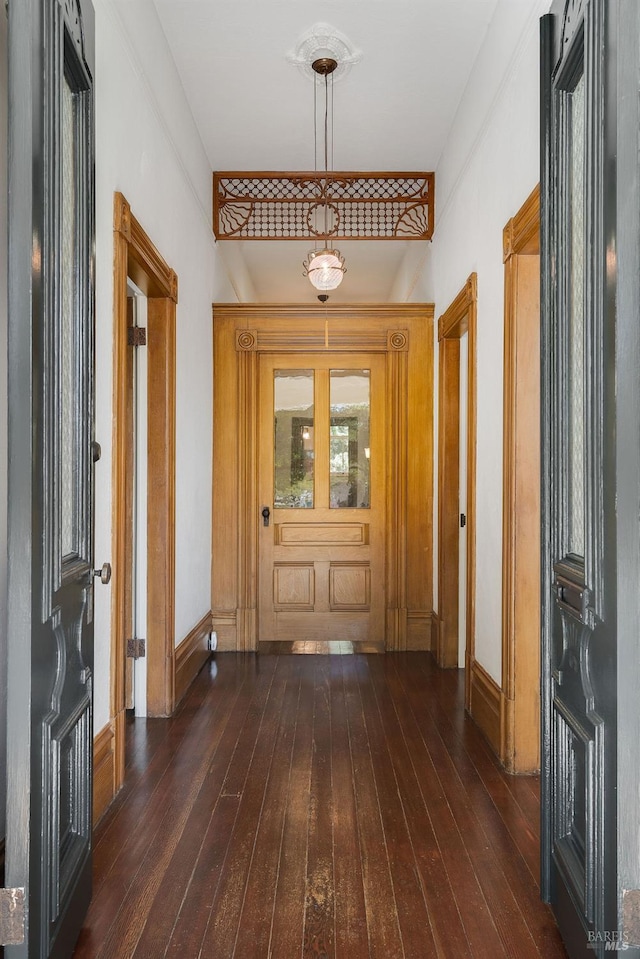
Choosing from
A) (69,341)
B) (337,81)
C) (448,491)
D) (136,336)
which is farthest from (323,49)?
(448,491)

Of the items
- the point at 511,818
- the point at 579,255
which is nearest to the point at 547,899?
the point at 511,818

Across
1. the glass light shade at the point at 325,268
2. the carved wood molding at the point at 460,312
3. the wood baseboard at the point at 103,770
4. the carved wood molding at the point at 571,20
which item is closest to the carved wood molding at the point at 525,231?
the carved wood molding at the point at 460,312

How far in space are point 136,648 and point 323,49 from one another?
125 inches

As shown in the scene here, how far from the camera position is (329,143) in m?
4.22

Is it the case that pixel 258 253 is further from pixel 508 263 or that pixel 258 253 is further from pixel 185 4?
pixel 508 263

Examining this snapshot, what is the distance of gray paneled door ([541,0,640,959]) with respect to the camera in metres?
1.26

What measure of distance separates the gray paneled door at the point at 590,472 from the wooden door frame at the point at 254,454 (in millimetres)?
2868

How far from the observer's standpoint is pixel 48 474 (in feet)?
4.61

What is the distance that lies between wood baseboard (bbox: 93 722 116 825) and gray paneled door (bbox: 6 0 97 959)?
52 centimetres

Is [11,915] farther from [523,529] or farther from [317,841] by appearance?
[523,529]

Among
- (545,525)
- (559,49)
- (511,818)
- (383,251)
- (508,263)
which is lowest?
(511,818)

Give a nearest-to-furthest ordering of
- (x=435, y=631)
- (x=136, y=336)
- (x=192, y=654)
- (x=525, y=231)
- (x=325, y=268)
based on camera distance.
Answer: (x=525, y=231)
(x=136, y=336)
(x=192, y=654)
(x=325, y=268)
(x=435, y=631)

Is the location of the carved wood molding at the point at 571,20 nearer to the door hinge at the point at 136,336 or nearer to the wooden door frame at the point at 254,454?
the door hinge at the point at 136,336

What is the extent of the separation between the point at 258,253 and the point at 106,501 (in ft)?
14.1
